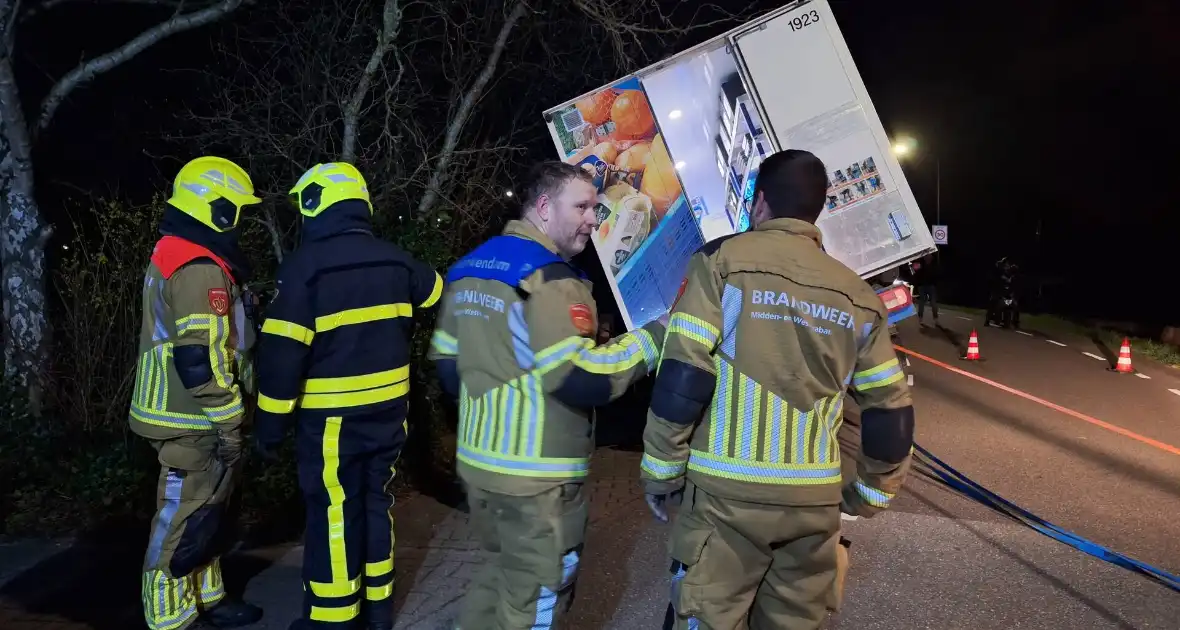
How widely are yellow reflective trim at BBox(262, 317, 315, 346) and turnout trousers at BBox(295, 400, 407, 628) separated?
35 cm

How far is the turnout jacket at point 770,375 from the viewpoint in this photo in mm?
2611

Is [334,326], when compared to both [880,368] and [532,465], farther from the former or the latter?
[880,368]

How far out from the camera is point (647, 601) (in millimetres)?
4242

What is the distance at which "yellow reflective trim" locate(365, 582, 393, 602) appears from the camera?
143 inches

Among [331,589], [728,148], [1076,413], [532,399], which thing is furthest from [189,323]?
[1076,413]

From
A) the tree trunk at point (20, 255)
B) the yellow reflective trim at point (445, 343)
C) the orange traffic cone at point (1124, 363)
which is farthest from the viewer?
the orange traffic cone at point (1124, 363)

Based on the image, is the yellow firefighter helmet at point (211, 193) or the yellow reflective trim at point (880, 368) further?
the yellow firefighter helmet at point (211, 193)

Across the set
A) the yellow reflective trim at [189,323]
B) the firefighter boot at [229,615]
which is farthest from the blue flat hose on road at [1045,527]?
the yellow reflective trim at [189,323]

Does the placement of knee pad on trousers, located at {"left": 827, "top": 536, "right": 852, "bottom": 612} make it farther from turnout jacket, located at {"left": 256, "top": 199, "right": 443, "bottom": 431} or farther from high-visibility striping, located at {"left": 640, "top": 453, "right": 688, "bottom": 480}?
turnout jacket, located at {"left": 256, "top": 199, "right": 443, "bottom": 431}

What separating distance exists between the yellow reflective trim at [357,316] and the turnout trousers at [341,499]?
38 cm

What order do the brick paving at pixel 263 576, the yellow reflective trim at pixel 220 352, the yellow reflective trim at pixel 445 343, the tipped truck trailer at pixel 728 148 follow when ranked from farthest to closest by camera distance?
1. the tipped truck trailer at pixel 728 148
2. the brick paving at pixel 263 576
3. the yellow reflective trim at pixel 220 352
4. the yellow reflective trim at pixel 445 343

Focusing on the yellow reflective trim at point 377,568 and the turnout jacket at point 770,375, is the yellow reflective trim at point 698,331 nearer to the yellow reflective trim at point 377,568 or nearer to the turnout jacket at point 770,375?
the turnout jacket at point 770,375

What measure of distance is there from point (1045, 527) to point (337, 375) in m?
4.50

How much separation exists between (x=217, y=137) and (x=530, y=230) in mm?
4695
